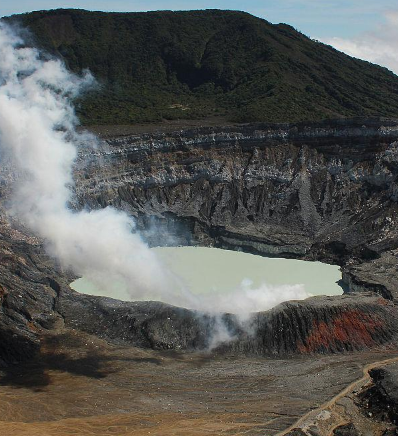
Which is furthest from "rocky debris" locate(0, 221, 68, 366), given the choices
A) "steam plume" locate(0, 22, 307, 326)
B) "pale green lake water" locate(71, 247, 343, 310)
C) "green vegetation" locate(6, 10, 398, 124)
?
"green vegetation" locate(6, 10, 398, 124)

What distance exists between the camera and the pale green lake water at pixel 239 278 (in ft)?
145

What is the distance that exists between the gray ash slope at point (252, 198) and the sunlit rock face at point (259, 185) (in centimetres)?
8

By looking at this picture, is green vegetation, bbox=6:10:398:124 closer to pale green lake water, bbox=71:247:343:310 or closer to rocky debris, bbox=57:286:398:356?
pale green lake water, bbox=71:247:343:310

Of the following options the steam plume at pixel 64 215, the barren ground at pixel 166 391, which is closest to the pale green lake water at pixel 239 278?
the steam plume at pixel 64 215

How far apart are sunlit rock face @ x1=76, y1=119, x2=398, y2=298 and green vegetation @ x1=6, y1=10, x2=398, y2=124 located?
1362 cm

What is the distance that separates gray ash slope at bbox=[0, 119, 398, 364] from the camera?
154 feet

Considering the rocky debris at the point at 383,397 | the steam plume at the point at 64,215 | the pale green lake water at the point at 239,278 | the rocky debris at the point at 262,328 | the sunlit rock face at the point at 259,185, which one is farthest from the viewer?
the sunlit rock face at the point at 259,185

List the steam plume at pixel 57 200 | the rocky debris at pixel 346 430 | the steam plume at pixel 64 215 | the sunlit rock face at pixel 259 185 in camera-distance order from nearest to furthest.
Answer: the rocky debris at pixel 346 430 < the steam plume at pixel 64 215 < the steam plume at pixel 57 200 < the sunlit rock face at pixel 259 185

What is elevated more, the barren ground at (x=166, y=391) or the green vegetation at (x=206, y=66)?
the green vegetation at (x=206, y=66)

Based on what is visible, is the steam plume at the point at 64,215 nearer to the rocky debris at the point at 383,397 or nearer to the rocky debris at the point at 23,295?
the rocky debris at the point at 23,295

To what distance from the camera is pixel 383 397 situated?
32.0 metres

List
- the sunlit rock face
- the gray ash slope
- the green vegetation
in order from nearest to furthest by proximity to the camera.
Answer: the gray ash slope
the sunlit rock face
the green vegetation

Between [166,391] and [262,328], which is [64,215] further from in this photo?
[166,391]

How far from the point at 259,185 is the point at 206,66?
36395 mm
